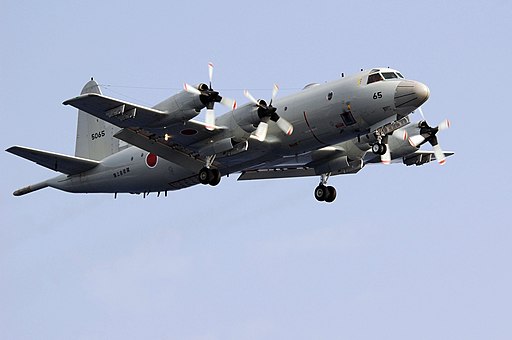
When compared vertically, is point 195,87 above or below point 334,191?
above

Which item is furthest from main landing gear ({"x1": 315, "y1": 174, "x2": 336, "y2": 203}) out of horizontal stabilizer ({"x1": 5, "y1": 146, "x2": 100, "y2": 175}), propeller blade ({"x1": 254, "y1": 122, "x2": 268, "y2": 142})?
horizontal stabilizer ({"x1": 5, "y1": 146, "x2": 100, "y2": 175})

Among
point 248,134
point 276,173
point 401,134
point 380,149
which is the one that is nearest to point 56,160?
point 248,134

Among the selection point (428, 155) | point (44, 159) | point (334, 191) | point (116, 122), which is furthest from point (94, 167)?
point (428, 155)

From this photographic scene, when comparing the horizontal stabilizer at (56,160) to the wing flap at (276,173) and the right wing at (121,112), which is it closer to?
the right wing at (121,112)

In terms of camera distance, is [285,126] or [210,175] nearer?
[285,126]

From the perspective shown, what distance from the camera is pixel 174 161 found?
47656 mm

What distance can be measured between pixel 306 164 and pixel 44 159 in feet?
42.3

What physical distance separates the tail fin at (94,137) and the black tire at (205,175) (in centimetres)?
756

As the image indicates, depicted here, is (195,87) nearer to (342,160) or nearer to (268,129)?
(268,129)

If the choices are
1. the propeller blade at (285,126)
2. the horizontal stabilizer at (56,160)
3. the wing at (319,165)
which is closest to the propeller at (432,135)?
the wing at (319,165)

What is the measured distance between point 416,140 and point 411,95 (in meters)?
7.61

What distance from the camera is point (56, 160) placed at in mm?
49594

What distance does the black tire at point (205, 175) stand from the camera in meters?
46.3

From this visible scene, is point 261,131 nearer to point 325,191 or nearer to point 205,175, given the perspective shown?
point 205,175
